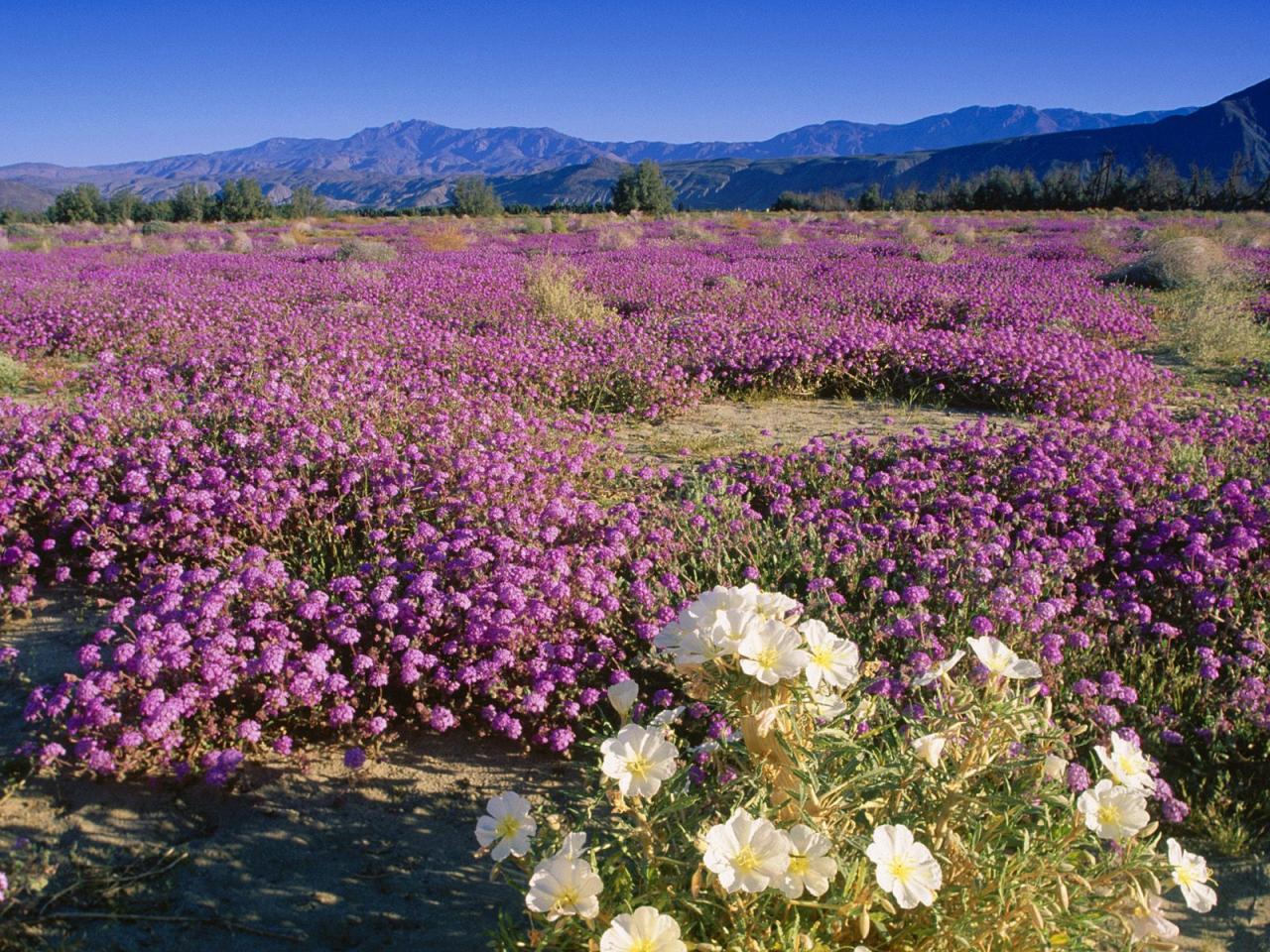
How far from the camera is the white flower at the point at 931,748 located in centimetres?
180

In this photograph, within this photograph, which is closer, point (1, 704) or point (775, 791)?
point (775, 791)

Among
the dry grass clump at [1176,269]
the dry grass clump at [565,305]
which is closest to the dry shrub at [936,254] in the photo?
the dry grass clump at [1176,269]

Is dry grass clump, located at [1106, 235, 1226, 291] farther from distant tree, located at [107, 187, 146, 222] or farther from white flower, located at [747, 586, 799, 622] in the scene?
distant tree, located at [107, 187, 146, 222]

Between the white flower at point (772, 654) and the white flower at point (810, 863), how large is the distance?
0.30m

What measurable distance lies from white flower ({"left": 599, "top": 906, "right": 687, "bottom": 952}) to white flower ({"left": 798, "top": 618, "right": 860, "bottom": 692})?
0.53 meters

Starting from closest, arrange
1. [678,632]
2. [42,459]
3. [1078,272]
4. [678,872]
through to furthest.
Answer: [678,632] → [678,872] → [42,459] → [1078,272]

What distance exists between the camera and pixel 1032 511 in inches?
191

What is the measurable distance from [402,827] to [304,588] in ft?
4.15

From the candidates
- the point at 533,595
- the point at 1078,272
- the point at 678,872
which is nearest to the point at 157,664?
the point at 533,595

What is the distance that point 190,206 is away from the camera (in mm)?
59688

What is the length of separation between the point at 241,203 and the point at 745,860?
67.2 meters

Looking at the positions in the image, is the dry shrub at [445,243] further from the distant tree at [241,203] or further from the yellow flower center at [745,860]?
the distant tree at [241,203]

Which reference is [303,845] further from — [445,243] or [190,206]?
[190,206]

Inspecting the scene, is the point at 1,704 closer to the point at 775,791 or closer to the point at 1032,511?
the point at 775,791
